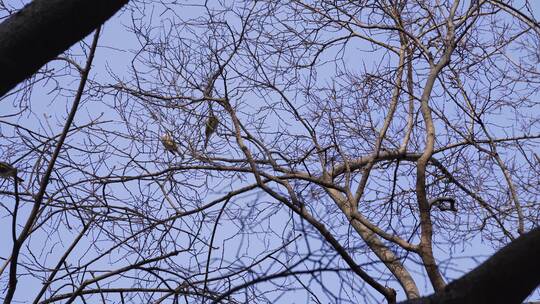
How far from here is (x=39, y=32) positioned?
1819mm

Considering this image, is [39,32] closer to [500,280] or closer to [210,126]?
[500,280]

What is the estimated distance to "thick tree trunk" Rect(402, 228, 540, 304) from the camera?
5.45ft

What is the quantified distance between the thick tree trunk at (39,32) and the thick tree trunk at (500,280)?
3.46 feet

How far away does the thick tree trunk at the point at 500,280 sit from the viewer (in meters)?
1.66

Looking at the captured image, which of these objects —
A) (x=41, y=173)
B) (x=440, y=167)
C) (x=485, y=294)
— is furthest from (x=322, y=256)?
(x=440, y=167)

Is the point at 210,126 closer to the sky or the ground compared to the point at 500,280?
closer to the sky

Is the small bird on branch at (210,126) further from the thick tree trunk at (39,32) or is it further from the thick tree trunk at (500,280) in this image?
the thick tree trunk at (500,280)

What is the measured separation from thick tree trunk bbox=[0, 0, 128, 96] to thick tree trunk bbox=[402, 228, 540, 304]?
3.46 feet

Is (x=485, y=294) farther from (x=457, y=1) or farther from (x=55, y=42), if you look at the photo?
(x=457, y=1)

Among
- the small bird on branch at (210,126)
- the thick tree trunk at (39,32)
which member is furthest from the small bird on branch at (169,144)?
the thick tree trunk at (39,32)

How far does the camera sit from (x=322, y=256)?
248 cm

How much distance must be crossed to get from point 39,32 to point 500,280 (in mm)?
1243

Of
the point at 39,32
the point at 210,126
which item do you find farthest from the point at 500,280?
the point at 210,126

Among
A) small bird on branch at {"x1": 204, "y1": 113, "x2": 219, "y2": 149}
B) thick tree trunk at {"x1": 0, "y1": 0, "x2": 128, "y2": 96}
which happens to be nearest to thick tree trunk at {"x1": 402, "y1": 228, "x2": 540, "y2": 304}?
thick tree trunk at {"x1": 0, "y1": 0, "x2": 128, "y2": 96}
